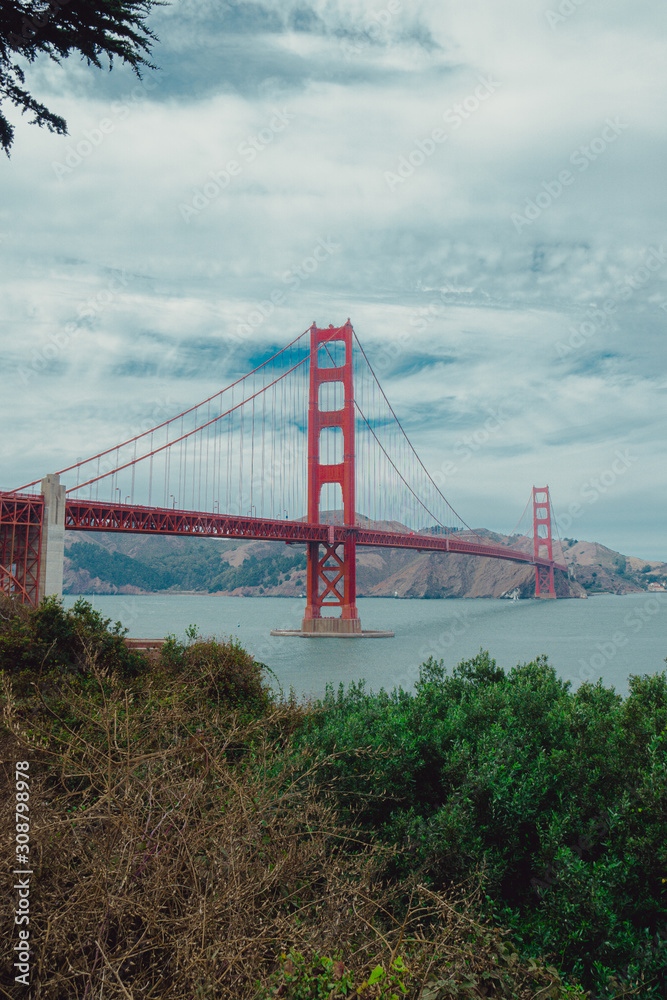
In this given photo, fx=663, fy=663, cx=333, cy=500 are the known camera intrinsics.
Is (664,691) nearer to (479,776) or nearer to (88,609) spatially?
(479,776)

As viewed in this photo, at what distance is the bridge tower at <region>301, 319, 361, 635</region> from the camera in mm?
49281

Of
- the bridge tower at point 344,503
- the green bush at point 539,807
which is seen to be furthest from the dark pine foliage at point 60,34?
the bridge tower at point 344,503

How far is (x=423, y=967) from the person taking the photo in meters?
3.01

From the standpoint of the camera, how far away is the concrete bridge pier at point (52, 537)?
28.7m

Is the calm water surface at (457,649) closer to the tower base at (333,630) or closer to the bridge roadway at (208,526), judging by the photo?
the tower base at (333,630)

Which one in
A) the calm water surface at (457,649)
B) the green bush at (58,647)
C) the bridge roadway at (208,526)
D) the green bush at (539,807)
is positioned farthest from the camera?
the bridge roadway at (208,526)

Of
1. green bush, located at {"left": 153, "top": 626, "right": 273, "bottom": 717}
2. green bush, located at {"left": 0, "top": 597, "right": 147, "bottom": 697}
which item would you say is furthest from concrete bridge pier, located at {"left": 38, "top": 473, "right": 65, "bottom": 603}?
green bush, located at {"left": 153, "top": 626, "right": 273, "bottom": 717}

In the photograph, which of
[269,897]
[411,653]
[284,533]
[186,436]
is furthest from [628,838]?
[186,436]

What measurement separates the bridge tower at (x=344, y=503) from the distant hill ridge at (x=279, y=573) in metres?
77.2

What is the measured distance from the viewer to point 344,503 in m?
50.2

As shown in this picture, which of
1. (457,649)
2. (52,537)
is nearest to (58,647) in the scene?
(52,537)

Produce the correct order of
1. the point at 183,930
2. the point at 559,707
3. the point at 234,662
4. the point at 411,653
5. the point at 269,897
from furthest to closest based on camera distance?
the point at 411,653 < the point at 234,662 < the point at 559,707 < the point at 269,897 < the point at 183,930

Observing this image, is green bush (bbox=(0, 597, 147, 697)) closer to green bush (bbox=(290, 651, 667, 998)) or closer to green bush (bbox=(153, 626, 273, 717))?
green bush (bbox=(153, 626, 273, 717))

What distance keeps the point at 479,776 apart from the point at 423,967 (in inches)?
131
